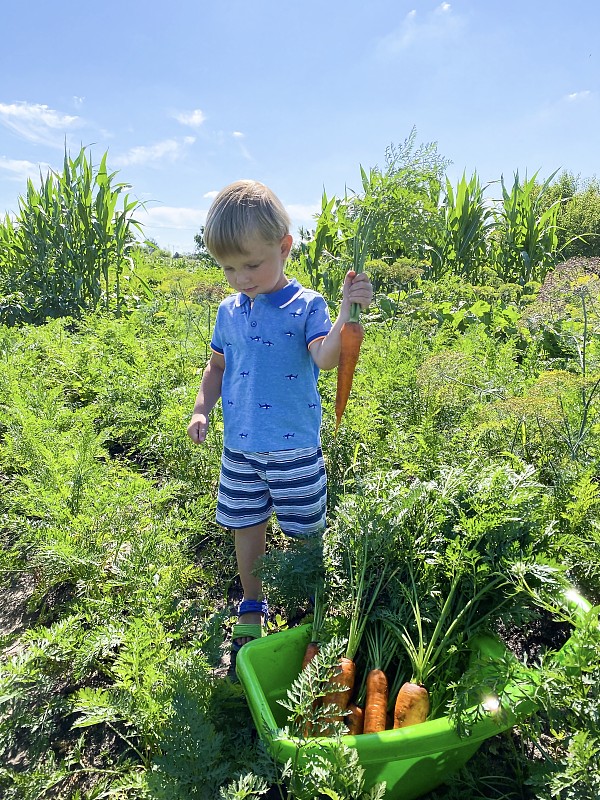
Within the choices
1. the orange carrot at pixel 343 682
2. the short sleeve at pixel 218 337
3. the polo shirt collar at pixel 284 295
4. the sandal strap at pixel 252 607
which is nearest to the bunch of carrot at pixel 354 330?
the polo shirt collar at pixel 284 295

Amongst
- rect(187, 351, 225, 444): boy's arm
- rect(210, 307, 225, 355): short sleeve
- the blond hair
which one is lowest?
rect(187, 351, 225, 444): boy's arm

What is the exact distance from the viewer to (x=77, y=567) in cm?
216

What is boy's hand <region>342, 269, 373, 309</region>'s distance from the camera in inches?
68.8

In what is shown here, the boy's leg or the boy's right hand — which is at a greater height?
the boy's right hand

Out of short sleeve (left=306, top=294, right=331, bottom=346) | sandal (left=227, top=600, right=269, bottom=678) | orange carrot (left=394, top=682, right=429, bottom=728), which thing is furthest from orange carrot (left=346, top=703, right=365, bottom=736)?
short sleeve (left=306, top=294, right=331, bottom=346)

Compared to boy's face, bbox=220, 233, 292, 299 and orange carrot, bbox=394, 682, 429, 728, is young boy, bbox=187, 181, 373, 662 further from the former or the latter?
orange carrot, bbox=394, 682, 429, 728

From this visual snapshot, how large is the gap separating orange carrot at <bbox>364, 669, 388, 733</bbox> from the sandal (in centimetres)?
48

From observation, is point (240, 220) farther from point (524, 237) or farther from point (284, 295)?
point (524, 237)

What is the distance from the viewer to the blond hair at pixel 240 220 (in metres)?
1.78

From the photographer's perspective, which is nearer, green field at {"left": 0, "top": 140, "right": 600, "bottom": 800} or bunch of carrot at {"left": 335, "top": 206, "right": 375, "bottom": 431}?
green field at {"left": 0, "top": 140, "right": 600, "bottom": 800}

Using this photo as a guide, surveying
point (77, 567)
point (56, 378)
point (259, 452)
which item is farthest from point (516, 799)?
point (56, 378)

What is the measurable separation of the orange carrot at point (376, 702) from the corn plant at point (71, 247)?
21.1ft

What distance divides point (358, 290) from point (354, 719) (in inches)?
51.2

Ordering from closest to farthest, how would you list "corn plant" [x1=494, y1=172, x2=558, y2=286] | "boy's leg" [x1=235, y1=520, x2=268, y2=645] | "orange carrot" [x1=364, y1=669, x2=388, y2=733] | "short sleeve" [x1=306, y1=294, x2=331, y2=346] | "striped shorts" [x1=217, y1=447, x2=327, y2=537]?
"orange carrot" [x1=364, y1=669, x2=388, y2=733]
"short sleeve" [x1=306, y1=294, x2=331, y2=346]
"striped shorts" [x1=217, y1=447, x2=327, y2=537]
"boy's leg" [x1=235, y1=520, x2=268, y2=645]
"corn plant" [x1=494, y1=172, x2=558, y2=286]
